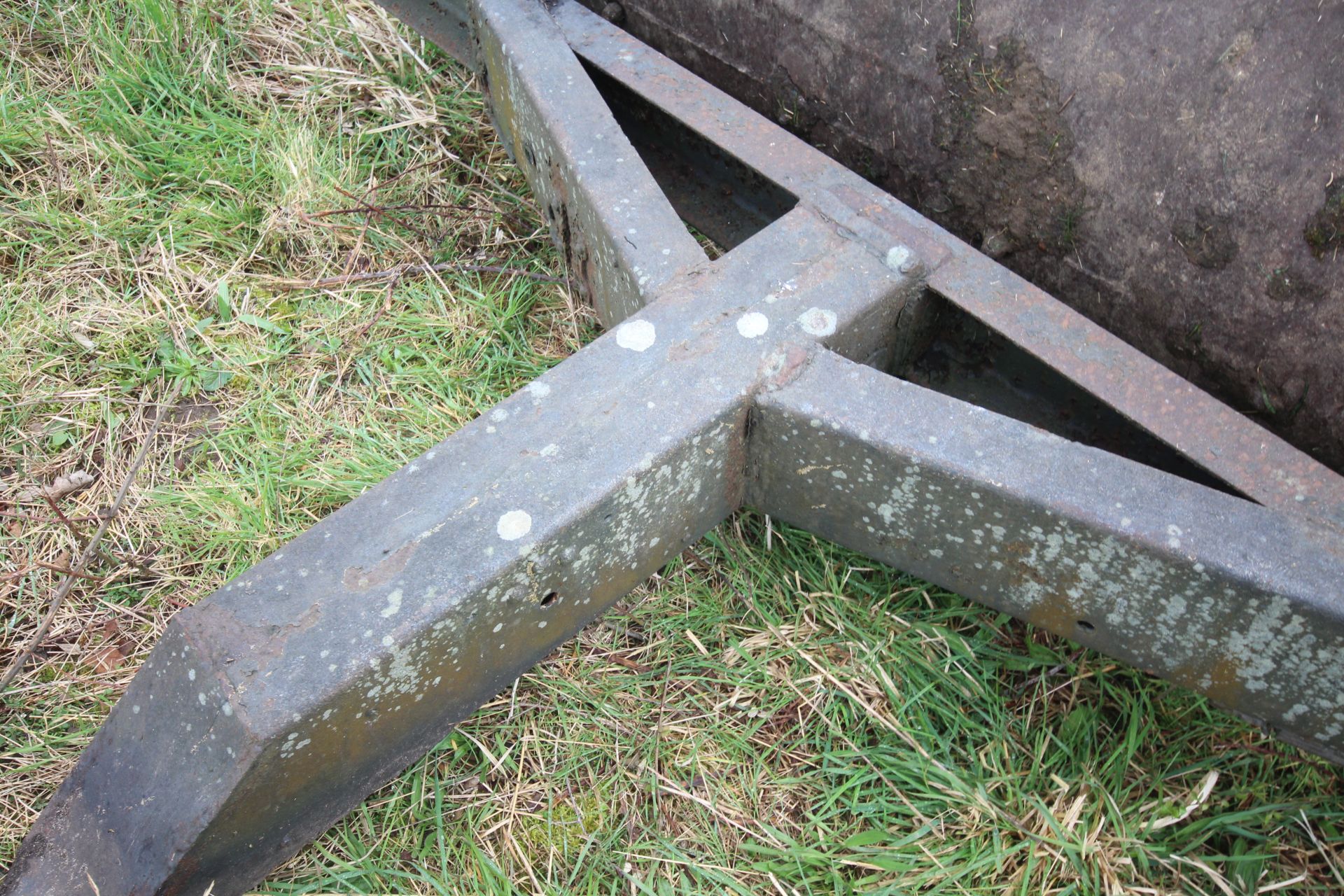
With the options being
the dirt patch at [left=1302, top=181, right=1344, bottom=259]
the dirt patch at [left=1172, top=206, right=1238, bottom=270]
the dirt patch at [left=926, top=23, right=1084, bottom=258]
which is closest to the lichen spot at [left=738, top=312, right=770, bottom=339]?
the dirt patch at [left=926, top=23, right=1084, bottom=258]

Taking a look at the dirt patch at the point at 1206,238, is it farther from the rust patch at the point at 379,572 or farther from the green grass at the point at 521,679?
the rust patch at the point at 379,572

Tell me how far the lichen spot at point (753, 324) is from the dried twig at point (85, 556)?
5.05 ft

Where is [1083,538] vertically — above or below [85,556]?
above

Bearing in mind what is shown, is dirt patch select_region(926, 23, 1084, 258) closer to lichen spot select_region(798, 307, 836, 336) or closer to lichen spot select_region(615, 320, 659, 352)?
lichen spot select_region(798, 307, 836, 336)

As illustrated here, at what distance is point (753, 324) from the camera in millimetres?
1812

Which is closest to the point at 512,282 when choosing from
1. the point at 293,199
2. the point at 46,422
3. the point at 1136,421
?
the point at 293,199

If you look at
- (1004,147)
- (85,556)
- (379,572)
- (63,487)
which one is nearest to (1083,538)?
(1004,147)

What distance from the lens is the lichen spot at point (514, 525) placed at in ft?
5.18

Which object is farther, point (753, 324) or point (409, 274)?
point (409, 274)

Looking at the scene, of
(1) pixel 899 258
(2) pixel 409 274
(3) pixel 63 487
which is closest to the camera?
(1) pixel 899 258

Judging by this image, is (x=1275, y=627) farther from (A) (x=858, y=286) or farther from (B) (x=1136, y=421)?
(A) (x=858, y=286)

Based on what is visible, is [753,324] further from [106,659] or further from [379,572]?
[106,659]

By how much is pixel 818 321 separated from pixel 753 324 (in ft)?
0.39

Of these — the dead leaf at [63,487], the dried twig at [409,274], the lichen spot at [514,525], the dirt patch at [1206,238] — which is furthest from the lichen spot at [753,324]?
the dead leaf at [63,487]
